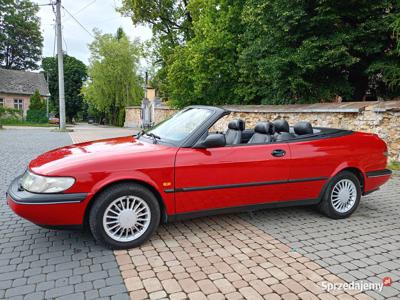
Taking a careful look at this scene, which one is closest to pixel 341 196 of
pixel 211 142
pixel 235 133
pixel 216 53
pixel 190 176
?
pixel 235 133

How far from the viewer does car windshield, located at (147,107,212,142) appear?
3.94 metres

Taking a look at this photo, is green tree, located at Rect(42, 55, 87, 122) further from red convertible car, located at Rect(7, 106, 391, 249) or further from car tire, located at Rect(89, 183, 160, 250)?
car tire, located at Rect(89, 183, 160, 250)

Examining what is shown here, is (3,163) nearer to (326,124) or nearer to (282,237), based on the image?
(282,237)

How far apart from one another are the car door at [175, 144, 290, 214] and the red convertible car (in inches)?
0.5

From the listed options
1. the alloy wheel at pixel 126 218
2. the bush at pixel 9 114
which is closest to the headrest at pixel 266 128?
the alloy wheel at pixel 126 218

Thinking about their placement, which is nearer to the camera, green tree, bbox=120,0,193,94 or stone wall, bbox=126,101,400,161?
stone wall, bbox=126,101,400,161

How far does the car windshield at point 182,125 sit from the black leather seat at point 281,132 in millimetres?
1030

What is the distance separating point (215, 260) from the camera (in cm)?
330

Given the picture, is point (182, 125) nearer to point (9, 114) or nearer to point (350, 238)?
point (350, 238)

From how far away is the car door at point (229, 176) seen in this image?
364cm

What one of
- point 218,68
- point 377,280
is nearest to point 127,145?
point 377,280

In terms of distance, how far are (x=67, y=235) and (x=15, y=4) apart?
63.0 meters

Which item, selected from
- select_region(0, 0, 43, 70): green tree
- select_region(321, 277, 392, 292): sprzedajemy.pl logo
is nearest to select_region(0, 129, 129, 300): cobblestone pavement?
select_region(321, 277, 392, 292): sprzedajemy.pl logo

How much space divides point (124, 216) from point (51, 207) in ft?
2.38
